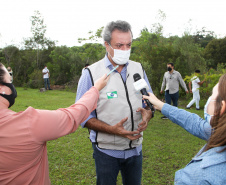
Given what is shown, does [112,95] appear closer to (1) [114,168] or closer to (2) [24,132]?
(1) [114,168]

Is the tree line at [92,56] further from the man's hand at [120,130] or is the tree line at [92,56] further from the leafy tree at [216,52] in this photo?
the man's hand at [120,130]

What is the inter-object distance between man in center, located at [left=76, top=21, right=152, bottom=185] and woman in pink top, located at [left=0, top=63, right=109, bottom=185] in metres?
0.52

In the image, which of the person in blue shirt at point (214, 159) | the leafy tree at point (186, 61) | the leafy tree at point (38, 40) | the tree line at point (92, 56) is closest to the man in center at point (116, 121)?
the person in blue shirt at point (214, 159)

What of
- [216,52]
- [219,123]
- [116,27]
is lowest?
[219,123]

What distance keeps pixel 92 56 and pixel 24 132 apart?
16.3 m

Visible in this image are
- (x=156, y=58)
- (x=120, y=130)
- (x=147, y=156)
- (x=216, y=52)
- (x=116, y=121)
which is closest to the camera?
(x=120, y=130)

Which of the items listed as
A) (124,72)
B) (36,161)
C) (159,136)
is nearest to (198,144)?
(159,136)

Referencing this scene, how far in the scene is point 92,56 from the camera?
17031 millimetres

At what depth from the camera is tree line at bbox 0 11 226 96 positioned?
37.7 ft

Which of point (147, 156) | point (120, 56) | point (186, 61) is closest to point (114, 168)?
point (120, 56)

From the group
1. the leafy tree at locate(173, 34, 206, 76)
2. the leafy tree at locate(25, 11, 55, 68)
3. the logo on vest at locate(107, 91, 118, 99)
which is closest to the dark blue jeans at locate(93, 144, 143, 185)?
the logo on vest at locate(107, 91, 118, 99)

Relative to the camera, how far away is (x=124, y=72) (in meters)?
2.16

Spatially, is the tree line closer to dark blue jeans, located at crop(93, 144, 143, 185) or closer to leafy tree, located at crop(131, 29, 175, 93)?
leafy tree, located at crop(131, 29, 175, 93)

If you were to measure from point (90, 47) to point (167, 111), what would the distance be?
15.6 metres
